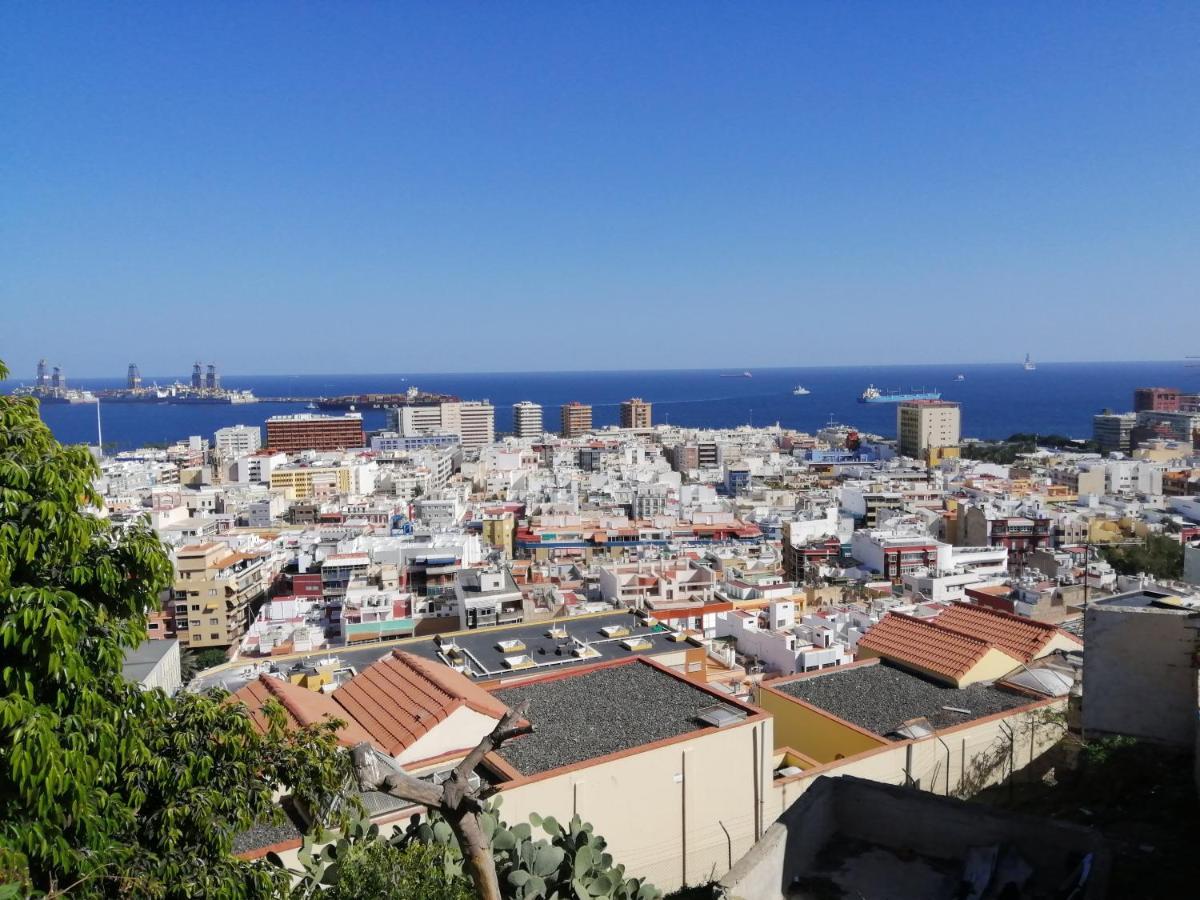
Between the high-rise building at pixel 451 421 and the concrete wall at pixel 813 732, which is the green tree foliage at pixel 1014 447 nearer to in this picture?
the high-rise building at pixel 451 421

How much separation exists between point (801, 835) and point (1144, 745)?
8.20 feet

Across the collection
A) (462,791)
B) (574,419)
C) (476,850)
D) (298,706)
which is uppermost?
(462,791)

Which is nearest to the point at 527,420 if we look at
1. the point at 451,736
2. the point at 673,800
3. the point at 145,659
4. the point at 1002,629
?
the point at 145,659

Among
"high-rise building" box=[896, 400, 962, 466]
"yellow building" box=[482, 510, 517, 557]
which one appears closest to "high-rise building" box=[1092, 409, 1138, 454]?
"high-rise building" box=[896, 400, 962, 466]

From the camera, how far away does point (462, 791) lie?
82.8 inches

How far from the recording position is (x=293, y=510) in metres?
36.7

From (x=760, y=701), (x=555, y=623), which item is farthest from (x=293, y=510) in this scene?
(x=760, y=701)

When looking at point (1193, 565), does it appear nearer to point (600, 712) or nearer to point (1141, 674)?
point (1141, 674)

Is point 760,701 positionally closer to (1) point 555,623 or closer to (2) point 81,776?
(1) point 555,623

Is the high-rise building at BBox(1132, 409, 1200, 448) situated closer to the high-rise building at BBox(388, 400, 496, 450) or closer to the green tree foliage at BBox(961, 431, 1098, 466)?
the green tree foliage at BBox(961, 431, 1098, 466)

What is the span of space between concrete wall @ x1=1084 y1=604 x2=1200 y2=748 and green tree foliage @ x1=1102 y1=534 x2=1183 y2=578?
18.6 m

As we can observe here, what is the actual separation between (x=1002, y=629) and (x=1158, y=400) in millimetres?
75389

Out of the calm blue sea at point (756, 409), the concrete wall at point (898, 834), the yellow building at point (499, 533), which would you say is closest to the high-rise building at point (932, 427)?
the calm blue sea at point (756, 409)

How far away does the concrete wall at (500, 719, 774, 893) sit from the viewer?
4746mm
